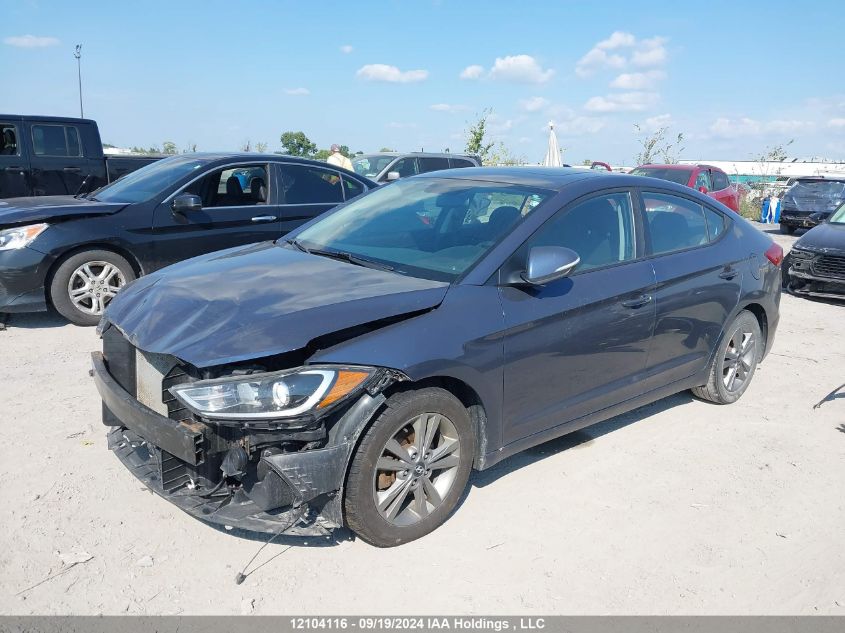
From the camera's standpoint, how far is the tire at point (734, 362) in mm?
4918

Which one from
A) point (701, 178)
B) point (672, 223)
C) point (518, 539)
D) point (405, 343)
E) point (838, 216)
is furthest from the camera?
point (701, 178)

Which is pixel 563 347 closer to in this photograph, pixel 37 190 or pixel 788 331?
pixel 788 331

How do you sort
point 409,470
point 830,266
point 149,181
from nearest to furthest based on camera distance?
point 409,470 < point 149,181 < point 830,266

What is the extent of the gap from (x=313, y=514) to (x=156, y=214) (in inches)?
186

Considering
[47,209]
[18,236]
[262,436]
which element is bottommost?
[262,436]

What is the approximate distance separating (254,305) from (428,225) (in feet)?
4.26

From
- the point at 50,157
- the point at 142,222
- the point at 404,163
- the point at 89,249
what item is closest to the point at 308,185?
the point at 142,222

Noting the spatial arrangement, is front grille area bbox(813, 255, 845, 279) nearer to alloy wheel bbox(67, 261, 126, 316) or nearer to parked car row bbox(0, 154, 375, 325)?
parked car row bbox(0, 154, 375, 325)

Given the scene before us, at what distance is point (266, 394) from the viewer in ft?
9.08

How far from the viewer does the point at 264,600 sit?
2.80 meters

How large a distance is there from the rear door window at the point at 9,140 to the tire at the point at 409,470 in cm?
1000

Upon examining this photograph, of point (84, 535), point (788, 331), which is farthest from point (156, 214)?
point (788, 331)

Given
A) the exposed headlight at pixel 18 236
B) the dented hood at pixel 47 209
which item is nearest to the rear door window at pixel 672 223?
the dented hood at pixel 47 209

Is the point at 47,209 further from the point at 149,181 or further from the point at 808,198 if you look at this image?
the point at 808,198
